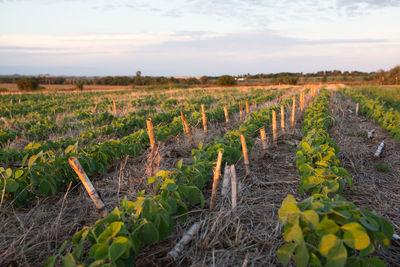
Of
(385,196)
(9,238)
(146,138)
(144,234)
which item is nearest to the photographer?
(144,234)

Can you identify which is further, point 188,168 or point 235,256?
point 188,168

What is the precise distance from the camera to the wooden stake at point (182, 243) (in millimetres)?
2017

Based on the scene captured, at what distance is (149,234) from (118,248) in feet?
1.02

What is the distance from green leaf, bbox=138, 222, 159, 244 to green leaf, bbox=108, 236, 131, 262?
0.80 ft

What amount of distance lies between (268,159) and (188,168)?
2.26 m

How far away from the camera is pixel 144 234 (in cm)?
176

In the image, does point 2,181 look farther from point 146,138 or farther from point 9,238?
point 146,138

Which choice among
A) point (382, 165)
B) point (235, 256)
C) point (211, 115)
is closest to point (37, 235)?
point (235, 256)

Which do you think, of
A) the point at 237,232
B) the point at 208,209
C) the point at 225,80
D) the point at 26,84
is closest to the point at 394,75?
the point at 225,80

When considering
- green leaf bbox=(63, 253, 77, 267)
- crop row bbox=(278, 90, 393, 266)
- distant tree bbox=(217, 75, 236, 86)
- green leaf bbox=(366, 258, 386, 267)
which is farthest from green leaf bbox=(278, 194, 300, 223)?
distant tree bbox=(217, 75, 236, 86)

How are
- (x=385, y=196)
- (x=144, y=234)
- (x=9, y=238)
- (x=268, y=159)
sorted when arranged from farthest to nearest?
(x=268, y=159)
(x=385, y=196)
(x=9, y=238)
(x=144, y=234)

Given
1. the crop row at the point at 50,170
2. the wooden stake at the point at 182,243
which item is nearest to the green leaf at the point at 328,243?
the wooden stake at the point at 182,243

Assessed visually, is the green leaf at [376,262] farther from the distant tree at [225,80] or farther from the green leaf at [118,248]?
the distant tree at [225,80]

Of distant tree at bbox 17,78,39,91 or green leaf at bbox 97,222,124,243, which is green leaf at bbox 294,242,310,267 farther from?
distant tree at bbox 17,78,39,91
